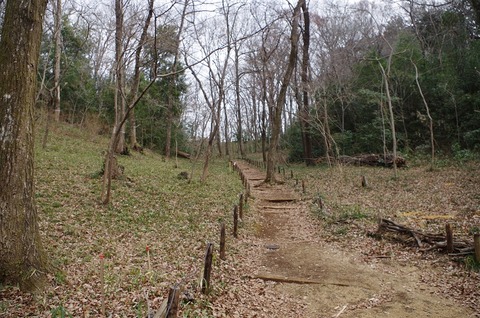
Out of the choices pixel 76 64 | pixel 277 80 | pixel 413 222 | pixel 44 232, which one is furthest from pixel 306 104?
pixel 44 232

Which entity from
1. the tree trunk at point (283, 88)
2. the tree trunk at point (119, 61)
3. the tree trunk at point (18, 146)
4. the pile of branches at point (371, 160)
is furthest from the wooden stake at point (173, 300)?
the pile of branches at point (371, 160)

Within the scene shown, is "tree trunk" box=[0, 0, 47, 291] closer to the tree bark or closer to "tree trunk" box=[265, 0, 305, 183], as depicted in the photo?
the tree bark

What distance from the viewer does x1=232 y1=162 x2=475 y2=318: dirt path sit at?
561cm

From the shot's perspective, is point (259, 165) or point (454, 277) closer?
point (454, 277)

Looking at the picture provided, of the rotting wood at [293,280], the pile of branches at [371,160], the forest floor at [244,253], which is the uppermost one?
the pile of branches at [371,160]

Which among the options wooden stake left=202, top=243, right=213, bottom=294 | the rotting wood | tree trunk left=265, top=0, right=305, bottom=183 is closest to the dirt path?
the rotting wood

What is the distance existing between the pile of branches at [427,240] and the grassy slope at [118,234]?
15.5 feet

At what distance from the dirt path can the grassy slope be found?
175cm

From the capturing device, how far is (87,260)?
6184mm

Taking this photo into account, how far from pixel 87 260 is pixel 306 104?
21757 mm

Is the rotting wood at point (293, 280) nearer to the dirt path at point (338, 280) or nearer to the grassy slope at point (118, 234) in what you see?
the dirt path at point (338, 280)

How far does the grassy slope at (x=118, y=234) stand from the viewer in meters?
4.96

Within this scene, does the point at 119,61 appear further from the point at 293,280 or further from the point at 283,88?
the point at 283,88

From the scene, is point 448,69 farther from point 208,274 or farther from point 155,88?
point 208,274
